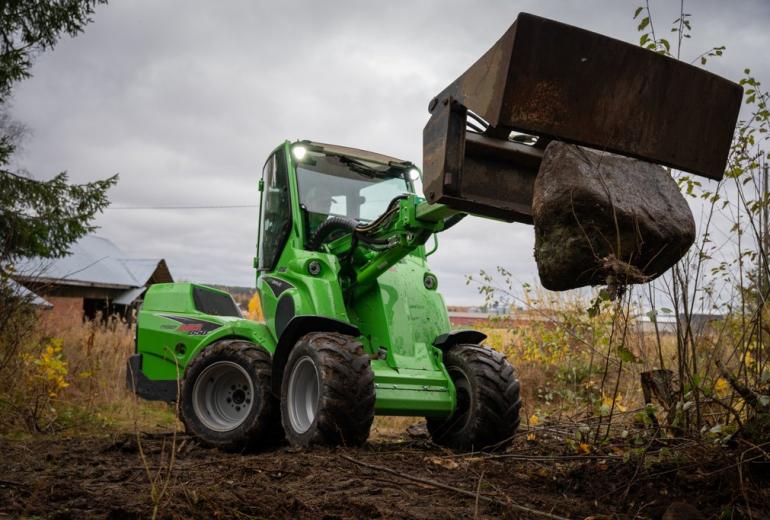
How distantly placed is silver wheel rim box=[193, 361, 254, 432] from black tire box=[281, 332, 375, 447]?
4.11 ft

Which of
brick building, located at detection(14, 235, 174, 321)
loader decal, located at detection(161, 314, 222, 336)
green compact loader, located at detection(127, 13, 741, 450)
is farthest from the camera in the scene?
brick building, located at detection(14, 235, 174, 321)

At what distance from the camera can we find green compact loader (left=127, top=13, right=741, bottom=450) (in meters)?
3.61

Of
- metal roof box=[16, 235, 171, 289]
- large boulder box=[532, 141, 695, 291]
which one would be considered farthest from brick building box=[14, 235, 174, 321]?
large boulder box=[532, 141, 695, 291]

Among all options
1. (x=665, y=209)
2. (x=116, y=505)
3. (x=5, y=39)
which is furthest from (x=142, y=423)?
(x=665, y=209)

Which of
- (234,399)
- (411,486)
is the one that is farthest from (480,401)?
(234,399)

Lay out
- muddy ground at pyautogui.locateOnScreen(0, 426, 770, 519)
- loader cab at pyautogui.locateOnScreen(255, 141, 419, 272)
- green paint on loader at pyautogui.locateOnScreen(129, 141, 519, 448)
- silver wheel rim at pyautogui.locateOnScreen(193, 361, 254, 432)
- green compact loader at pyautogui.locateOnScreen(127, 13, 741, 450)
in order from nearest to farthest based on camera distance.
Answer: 1. muddy ground at pyautogui.locateOnScreen(0, 426, 770, 519)
2. green compact loader at pyautogui.locateOnScreen(127, 13, 741, 450)
3. green paint on loader at pyautogui.locateOnScreen(129, 141, 519, 448)
4. silver wheel rim at pyautogui.locateOnScreen(193, 361, 254, 432)
5. loader cab at pyautogui.locateOnScreen(255, 141, 419, 272)

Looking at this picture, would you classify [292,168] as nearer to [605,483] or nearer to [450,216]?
[450,216]

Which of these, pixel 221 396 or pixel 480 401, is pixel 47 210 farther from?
pixel 480 401

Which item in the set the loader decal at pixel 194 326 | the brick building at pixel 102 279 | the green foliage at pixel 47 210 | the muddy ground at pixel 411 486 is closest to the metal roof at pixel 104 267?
the brick building at pixel 102 279

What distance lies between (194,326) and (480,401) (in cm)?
343

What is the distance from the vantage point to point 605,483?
3.78m

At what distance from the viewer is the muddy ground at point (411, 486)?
10.8 ft

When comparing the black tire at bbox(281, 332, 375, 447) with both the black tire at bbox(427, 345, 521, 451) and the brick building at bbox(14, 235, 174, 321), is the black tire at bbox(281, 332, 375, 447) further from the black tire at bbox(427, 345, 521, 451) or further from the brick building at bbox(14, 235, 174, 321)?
the brick building at bbox(14, 235, 174, 321)

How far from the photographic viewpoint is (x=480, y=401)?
18.0 feet
